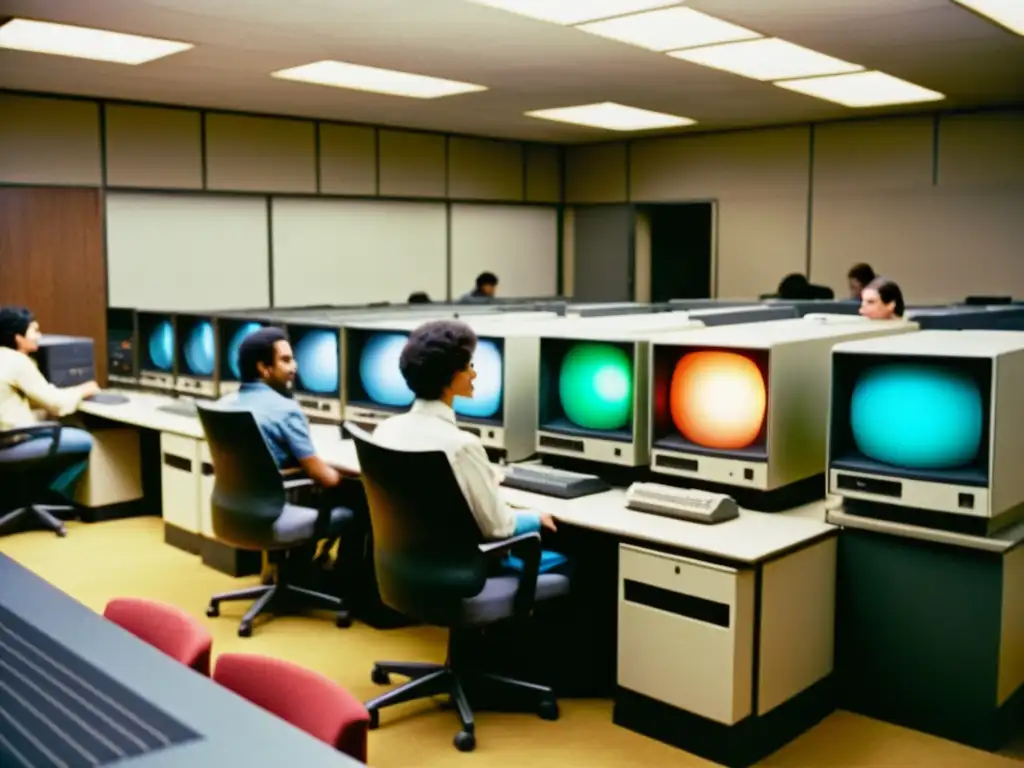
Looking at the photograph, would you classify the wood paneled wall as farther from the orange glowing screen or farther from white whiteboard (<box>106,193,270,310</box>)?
the orange glowing screen

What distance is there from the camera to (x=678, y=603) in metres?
2.92

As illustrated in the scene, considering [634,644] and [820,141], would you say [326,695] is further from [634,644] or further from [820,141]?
[820,141]

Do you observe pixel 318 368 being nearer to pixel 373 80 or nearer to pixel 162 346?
pixel 162 346

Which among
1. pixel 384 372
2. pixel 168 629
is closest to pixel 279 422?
pixel 384 372

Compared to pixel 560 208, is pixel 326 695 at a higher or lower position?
lower

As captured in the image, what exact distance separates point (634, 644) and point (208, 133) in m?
5.85

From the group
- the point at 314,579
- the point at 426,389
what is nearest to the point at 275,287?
the point at 314,579

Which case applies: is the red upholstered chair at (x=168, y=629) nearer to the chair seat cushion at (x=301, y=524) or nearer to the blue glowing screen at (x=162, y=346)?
the chair seat cushion at (x=301, y=524)

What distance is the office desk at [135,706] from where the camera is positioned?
1.03 m

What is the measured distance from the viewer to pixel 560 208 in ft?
34.2

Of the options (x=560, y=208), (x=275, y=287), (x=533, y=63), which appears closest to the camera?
(x=533, y=63)

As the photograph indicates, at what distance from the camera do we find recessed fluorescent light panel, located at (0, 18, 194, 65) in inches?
193

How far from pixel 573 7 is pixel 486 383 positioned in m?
1.77

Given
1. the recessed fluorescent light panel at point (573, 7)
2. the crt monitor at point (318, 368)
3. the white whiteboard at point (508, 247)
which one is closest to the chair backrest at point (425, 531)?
the crt monitor at point (318, 368)
